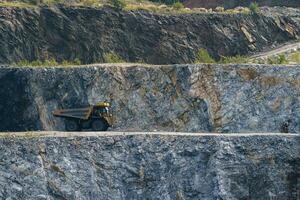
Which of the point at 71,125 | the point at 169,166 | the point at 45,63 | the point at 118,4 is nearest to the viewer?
the point at 169,166

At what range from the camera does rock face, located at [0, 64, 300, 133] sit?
52688mm

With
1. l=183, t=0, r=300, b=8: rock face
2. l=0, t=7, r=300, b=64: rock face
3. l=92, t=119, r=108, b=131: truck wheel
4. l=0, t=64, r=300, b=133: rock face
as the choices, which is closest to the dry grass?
l=0, t=7, r=300, b=64: rock face

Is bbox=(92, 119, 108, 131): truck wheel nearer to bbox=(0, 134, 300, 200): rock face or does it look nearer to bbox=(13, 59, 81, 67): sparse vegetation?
bbox=(0, 134, 300, 200): rock face

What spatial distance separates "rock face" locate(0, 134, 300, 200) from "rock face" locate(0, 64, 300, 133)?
12.0 meters

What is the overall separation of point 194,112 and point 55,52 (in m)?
15.0

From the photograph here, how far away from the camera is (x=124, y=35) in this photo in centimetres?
6556

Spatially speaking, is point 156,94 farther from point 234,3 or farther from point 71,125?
point 234,3

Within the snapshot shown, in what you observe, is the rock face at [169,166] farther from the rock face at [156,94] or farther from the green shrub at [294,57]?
the green shrub at [294,57]

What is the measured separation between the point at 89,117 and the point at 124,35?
17.8 metres

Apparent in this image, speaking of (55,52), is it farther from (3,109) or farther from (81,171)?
(81,171)

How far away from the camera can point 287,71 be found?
175ft

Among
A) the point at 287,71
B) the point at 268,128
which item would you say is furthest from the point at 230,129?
the point at 287,71

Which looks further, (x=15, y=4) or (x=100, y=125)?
(x=15, y=4)

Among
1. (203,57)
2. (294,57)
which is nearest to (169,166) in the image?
(203,57)
